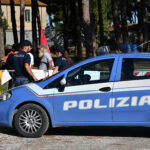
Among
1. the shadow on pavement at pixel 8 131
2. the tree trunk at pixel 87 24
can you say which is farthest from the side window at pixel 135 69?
the tree trunk at pixel 87 24

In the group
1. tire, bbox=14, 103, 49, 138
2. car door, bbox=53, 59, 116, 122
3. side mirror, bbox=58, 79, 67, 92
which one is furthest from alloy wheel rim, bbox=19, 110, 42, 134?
side mirror, bbox=58, 79, 67, 92

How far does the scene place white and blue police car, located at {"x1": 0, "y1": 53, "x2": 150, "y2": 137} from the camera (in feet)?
23.8

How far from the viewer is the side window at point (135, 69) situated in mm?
7320

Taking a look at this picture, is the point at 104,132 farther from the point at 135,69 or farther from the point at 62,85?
the point at 135,69

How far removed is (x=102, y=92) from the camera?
7328 mm

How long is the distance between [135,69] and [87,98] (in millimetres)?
991

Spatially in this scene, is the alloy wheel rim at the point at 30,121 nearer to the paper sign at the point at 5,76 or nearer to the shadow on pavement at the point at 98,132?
the shadow on pavement at the point at 98,132

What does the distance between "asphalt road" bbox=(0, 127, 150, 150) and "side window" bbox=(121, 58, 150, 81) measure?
3.67ft

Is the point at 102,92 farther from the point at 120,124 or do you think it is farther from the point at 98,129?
the point at 98,129

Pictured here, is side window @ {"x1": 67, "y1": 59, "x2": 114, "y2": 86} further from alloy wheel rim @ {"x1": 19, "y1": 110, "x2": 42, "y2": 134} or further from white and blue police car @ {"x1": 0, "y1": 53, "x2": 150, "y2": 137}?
alloy wheel rim @ {"x1": 19, "y1": 110, "x2": 42, "y2": 134}

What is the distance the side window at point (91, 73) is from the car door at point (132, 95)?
0.28m

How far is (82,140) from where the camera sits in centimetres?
743

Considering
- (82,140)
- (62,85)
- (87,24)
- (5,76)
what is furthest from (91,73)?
(87,24)

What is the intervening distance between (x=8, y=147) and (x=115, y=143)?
179cm
